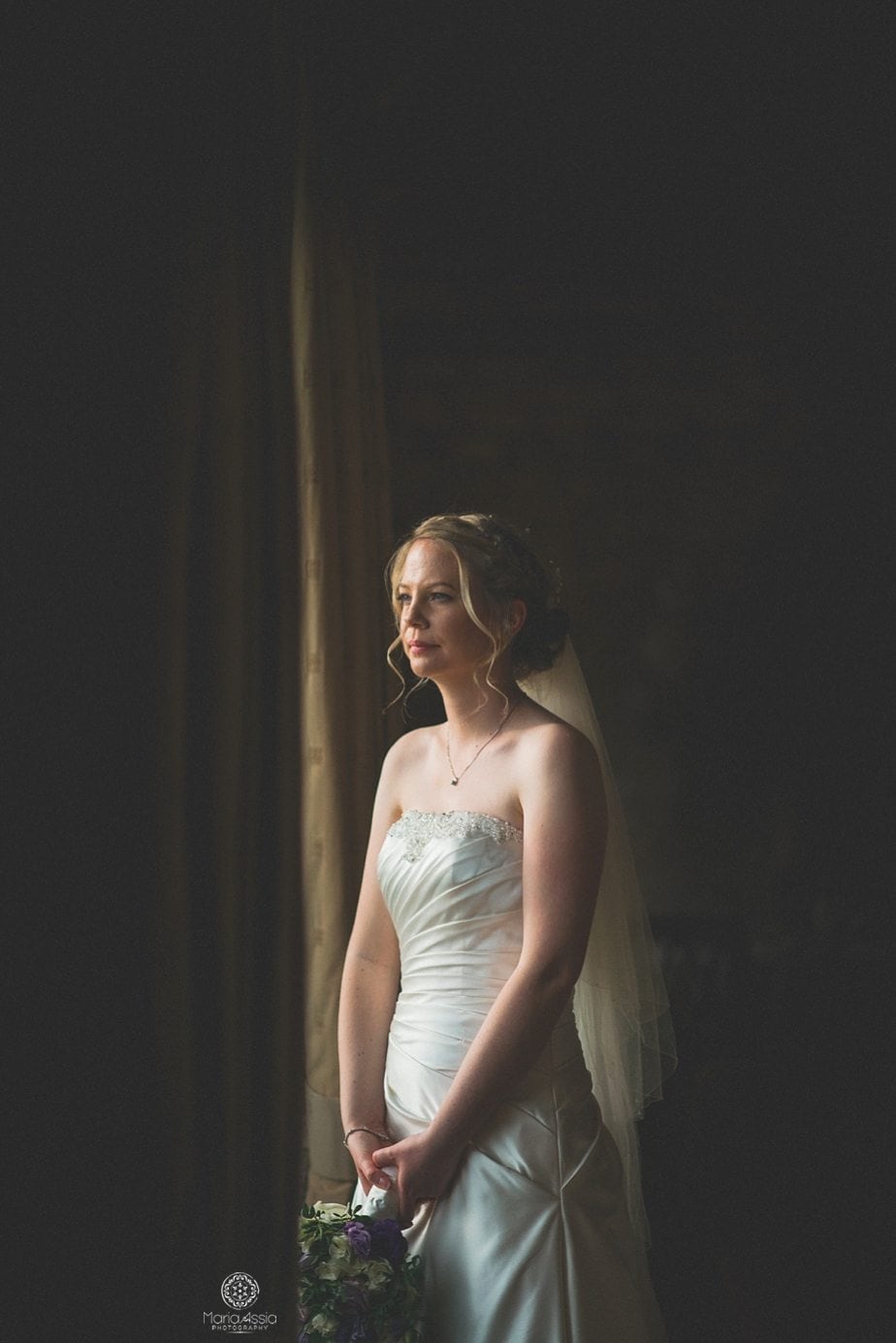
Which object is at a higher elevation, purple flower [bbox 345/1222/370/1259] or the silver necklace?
the silver necklace

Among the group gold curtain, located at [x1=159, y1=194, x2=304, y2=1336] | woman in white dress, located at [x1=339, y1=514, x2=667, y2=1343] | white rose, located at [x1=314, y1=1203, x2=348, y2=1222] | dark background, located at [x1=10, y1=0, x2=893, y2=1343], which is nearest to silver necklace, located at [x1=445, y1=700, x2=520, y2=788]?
woman in white dress, located at [x1=339, y1=514, x2=667, y2=1343]

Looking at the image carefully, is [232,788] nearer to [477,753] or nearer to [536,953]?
[536,953]

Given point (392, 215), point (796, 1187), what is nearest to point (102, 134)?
point (796, 1187)

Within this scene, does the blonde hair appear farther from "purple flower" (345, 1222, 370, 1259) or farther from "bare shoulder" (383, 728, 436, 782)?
"purple flower" (345, 1222, 370, 1259)

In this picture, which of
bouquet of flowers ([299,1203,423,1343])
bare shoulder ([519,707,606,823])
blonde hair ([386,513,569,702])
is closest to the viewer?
bouquet of flowers ([299,1203,423,1343])

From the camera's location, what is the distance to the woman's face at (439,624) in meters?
2.27

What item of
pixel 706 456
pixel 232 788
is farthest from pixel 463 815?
pixel 706 456

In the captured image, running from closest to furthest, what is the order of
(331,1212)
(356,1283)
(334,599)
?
(356,1283)
(331,1212)
(334,599)

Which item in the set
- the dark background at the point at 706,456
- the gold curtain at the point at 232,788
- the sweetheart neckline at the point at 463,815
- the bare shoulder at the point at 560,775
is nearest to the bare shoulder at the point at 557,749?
the bare shoulder at the point at 560,775

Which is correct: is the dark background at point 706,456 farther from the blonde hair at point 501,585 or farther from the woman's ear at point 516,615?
the woman's ear at point 516,615

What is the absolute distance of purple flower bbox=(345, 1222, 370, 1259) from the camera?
5.94 ft

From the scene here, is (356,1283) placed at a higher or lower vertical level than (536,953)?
lower

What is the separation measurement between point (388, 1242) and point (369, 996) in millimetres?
520

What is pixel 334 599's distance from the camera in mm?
2912
